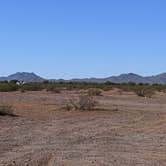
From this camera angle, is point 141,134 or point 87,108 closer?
point 141,134

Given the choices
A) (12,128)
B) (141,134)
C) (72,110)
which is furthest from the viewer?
(72,110)

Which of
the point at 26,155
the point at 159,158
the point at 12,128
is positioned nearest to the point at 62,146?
the point at 26,155

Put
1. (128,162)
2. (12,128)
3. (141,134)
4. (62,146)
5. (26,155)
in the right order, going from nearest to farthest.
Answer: (128,162) → (26,155) → (62,146) → (141,134) → (12,128)

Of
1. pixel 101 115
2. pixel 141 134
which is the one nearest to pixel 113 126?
pixel 141 134

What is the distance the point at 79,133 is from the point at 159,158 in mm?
8099

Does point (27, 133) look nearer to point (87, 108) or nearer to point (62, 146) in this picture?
point (62, 146)

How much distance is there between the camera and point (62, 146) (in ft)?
67.4

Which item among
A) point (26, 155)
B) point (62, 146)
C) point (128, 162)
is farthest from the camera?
point (62, 146)

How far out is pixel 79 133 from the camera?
25359 mm

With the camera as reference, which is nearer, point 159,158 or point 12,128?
point 159,158

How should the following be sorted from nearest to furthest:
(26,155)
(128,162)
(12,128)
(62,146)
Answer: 1. (128,162)
2. (26,155)
3. (62,146)
4. (12,128)

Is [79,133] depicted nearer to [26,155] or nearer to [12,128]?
[12,128]

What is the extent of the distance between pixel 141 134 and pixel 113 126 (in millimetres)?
4192

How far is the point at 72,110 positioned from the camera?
40844mm
